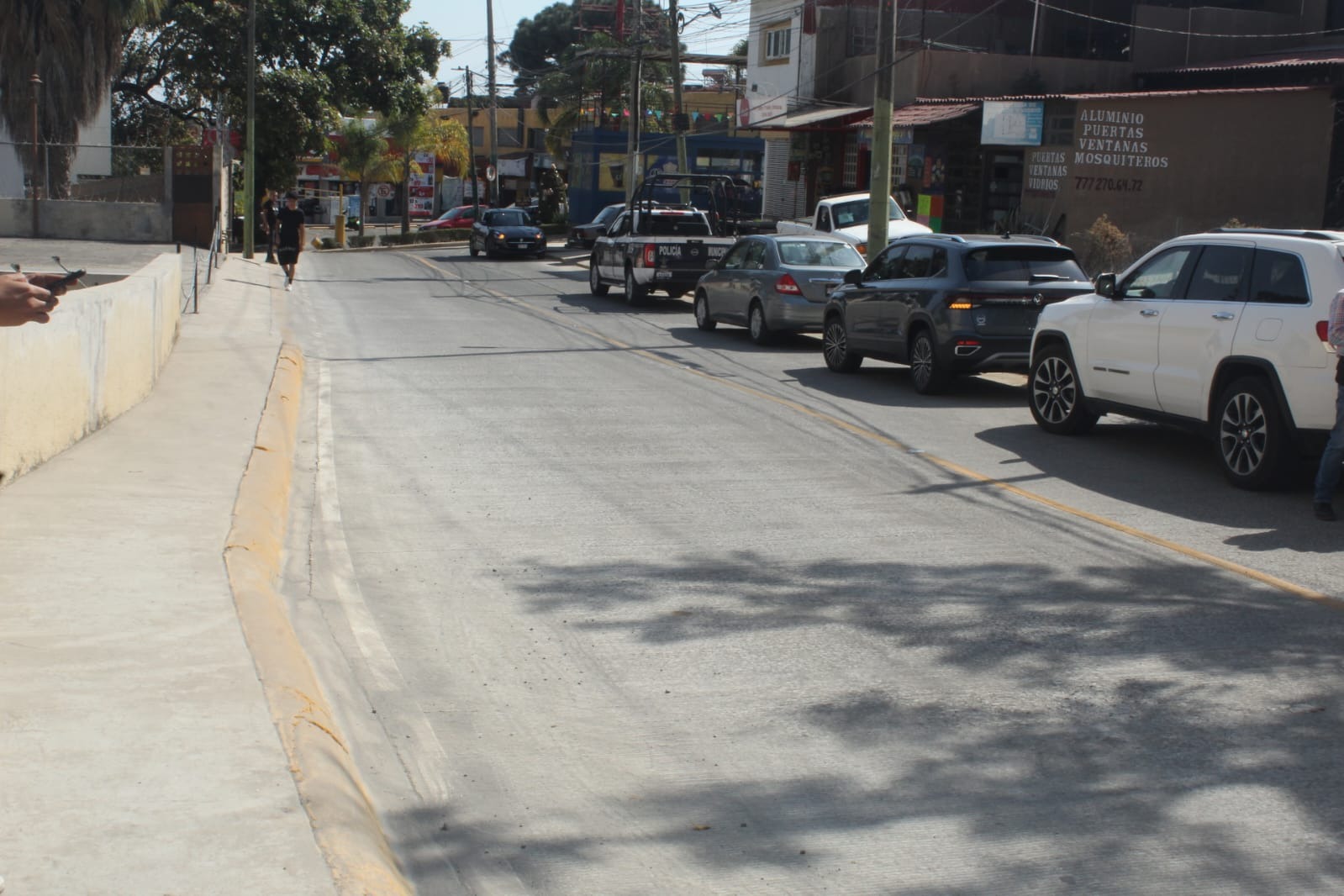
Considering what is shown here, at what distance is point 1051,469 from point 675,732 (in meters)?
6.34

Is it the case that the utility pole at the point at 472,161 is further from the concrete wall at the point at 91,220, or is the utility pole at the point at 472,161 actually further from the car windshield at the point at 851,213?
the car windshield at the point at 851,213

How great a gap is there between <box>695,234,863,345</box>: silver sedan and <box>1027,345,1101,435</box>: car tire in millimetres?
6665

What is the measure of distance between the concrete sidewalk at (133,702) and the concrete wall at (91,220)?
28881 millimetres

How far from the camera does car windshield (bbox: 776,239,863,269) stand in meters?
19.9

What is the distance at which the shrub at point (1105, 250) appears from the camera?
26891mm

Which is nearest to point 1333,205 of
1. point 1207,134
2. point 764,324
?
point 1207,134

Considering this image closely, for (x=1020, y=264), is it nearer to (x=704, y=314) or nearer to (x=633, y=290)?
(x=704, y=314)

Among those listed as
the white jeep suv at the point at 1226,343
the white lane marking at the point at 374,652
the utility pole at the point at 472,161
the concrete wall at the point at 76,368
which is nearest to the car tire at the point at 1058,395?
the white jeep suv at the point at 1226,343

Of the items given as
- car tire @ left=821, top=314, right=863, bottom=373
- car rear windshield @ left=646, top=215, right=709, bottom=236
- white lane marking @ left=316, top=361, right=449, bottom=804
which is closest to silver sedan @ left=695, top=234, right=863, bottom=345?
car tire @ left=821, top=314, right=863, bottom=373

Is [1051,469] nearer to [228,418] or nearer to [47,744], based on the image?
[228,418]

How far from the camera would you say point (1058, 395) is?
1259 centimetres

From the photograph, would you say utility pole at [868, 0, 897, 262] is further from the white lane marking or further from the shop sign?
the white lane marking

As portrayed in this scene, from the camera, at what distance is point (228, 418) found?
468 inches

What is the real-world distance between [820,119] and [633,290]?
14.7 m
